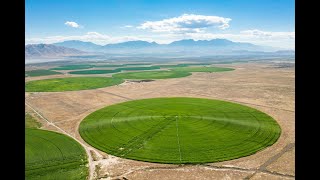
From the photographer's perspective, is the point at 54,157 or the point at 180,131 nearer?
the point at 54,157

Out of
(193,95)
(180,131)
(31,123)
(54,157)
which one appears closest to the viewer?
(54,157)

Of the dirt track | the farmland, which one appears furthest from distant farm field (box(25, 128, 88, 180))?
the farmland

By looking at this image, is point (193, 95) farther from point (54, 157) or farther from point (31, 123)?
point (54, 157)

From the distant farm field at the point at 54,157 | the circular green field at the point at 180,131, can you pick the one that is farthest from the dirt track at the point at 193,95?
the distant farm field at the point at 54,157

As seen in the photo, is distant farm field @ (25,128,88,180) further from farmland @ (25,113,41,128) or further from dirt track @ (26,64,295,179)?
farmland @ (25,113,41,128)

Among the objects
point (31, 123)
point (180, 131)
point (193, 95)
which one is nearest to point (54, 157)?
point (180, 131)

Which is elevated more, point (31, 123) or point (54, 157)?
point (31, 123)

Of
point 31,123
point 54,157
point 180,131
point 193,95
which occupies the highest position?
point 193,95
